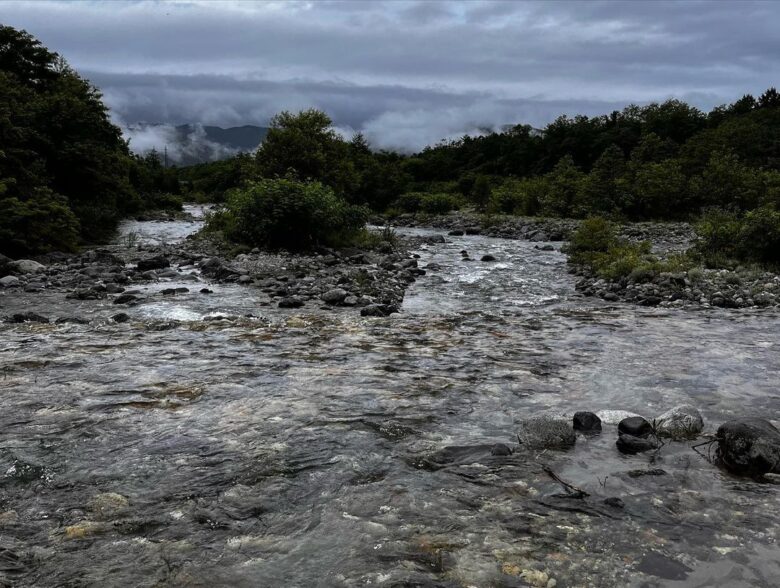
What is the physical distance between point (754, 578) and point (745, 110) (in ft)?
290

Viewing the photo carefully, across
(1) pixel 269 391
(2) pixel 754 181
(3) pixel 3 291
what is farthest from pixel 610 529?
(2) pixel 754 181

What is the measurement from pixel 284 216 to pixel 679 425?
17480 mm

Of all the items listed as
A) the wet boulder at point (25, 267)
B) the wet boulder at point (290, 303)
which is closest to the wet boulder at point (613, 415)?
the wet boulder at point (290, 303)

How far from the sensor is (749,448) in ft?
17.7

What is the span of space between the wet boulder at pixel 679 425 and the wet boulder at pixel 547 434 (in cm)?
99

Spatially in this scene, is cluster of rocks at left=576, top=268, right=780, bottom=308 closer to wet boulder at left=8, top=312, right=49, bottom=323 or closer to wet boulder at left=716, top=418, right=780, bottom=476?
wet boulder at left=716, top=418, right=780, bottom=476

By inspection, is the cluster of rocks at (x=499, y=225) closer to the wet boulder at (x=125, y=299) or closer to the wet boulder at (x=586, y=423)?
the wet boulder at (x=125, y=299)

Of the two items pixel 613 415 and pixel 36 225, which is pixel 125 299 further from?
pixel 613 415

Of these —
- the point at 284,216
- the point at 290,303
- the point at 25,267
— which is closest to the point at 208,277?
the point at 25,267

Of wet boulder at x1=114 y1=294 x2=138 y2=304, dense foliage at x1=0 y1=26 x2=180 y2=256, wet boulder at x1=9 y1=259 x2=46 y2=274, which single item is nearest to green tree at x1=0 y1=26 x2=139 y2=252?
dense foliage at x1=0 y1=26 x2=180 y2=256

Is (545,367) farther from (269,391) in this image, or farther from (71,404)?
(71,404)

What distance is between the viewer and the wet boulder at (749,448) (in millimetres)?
5281

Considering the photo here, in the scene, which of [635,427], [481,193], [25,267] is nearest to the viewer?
[635,427]

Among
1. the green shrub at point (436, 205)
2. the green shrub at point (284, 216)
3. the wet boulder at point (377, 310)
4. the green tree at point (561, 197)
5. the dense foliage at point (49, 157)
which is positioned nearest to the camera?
the wet boulder at point (377, 310)
